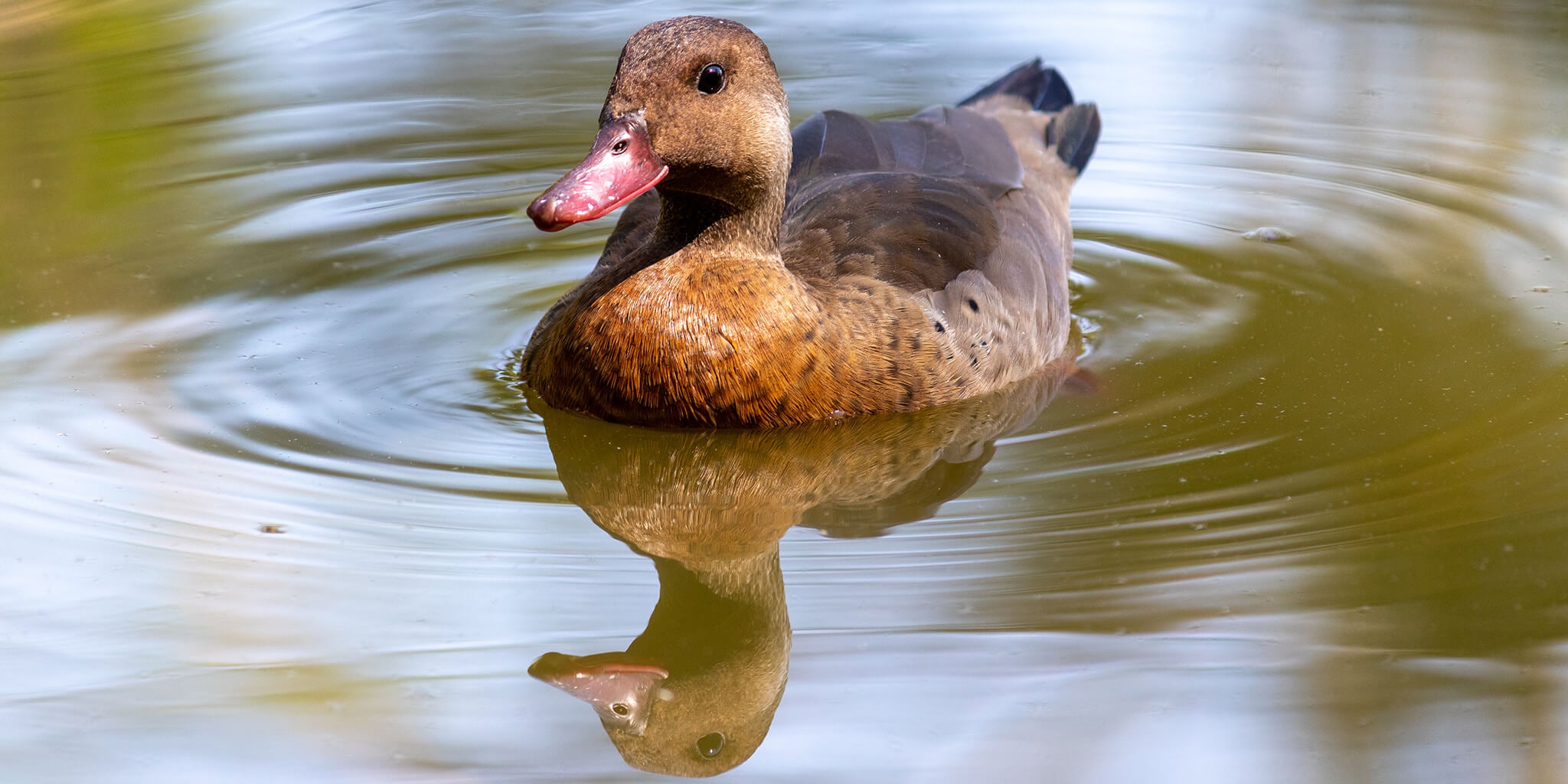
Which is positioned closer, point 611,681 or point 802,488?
point 611,681

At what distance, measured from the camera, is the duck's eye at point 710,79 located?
5.32 metres

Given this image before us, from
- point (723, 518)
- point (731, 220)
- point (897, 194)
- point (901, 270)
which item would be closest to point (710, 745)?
point (723, 518)

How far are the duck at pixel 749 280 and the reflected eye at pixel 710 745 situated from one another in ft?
5.60

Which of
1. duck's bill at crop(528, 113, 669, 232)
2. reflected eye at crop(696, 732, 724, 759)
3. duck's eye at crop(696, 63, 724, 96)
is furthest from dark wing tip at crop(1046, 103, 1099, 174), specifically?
reflected eye at crop(696, 732, 724, 759)

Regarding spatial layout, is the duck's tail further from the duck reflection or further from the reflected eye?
the reflected eye

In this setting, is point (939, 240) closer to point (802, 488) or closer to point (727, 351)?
point (727, 351)

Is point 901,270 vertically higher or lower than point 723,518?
higher

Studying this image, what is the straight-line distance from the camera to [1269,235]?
23.3 feet

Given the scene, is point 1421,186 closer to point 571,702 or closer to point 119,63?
point 571,702

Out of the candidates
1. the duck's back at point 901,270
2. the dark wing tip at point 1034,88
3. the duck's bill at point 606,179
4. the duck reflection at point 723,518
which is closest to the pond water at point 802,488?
the duck reflection at point 723,518

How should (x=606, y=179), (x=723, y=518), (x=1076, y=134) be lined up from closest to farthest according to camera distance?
(x=723, y=518) → (x=606, y=179) → (x=1076, y=134)

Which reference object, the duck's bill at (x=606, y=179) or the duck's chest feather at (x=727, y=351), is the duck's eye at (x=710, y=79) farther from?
the duck's chest feather at (x=727, y=351)

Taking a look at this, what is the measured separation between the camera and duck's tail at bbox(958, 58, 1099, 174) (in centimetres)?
755

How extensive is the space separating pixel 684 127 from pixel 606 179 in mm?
310
